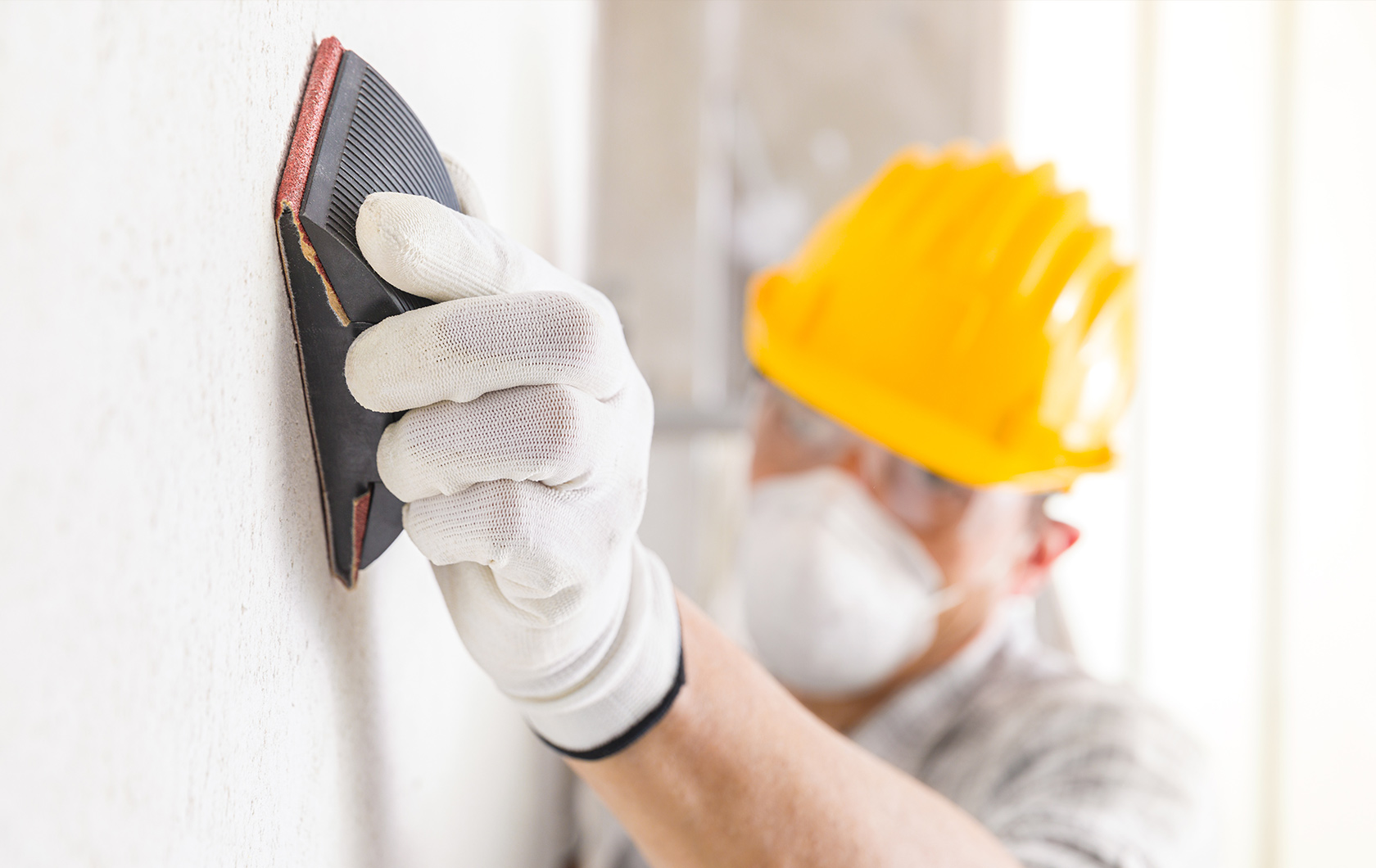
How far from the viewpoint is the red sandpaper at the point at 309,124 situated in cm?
34

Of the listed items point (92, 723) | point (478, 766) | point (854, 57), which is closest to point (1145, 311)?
point (478, 766)

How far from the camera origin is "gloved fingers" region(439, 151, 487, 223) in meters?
0.49

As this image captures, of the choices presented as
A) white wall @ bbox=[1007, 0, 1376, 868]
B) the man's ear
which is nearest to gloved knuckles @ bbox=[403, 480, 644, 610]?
white wall @ bbox=[1007, 0, 1376, 868]

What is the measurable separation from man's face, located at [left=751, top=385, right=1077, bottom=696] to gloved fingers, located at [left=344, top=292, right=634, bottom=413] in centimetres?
87

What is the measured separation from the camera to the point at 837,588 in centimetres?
115

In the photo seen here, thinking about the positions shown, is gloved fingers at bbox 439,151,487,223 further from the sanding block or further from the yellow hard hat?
the yellow hard hat

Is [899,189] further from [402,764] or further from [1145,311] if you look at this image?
[402,764]

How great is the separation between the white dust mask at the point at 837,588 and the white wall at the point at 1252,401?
0.34 metres

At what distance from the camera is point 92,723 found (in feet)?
0.75

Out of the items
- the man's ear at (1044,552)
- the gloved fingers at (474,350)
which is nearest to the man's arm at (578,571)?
the gloved fingers at (474,350)

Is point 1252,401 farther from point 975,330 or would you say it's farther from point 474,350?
point 474,350

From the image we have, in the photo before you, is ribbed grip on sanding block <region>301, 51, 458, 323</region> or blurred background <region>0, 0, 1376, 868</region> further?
ribbed grip on sanding block <region>301, 51, 458, 323</region>

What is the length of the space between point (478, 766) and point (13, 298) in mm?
628

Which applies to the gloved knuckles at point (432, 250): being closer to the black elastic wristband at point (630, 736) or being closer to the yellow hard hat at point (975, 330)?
the black elastic wristband at point (630, 736)
